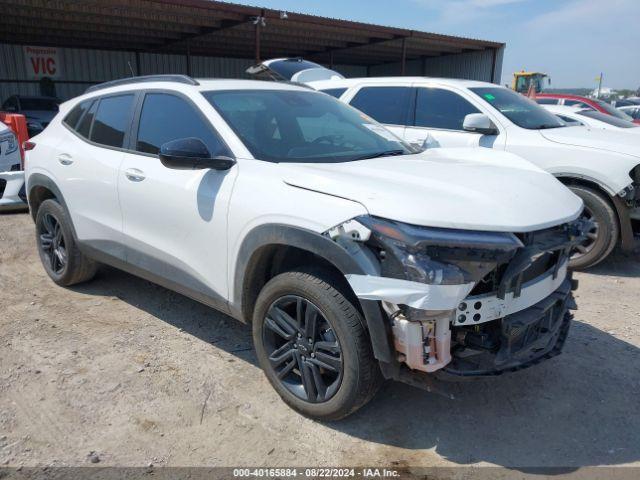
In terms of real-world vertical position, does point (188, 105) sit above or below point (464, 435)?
above

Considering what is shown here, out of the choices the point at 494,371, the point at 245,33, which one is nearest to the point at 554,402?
the point at 494,371

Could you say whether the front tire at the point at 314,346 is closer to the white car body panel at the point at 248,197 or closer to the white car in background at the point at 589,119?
the white car body panel at the point at 248,197

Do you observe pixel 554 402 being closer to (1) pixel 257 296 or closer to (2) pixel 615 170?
(1) pixel 257 296

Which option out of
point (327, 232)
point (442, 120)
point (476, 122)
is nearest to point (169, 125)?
point (327, 232)

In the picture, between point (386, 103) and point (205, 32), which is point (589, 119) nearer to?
point (386, 103)

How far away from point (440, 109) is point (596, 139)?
1712mm

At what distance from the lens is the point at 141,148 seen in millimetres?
3754

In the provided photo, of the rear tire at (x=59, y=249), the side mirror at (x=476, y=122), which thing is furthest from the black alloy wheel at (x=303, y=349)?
the side mirror at (x=476, y=122)

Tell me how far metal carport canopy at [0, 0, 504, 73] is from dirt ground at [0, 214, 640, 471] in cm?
1034

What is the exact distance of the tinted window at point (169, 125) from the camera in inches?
131

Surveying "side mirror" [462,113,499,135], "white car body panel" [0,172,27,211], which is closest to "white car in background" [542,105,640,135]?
"side mirror" [462,113,499,135]

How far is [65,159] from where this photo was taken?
438 centimetres

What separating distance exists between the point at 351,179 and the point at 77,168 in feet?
8.44

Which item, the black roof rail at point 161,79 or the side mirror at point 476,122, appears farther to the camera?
the side mirror at point 476,122
